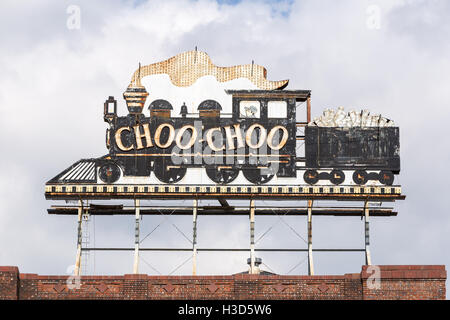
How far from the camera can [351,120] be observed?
67.1m

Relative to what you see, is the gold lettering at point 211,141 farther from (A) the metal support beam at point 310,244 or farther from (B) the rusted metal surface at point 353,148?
(A) the metal support beam at point 310,244

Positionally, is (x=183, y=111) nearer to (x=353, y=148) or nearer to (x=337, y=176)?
(x=337, y=176)

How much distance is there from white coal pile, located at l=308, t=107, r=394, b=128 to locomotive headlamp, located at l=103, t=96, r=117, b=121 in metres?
9.10

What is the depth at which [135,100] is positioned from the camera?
67.3 m

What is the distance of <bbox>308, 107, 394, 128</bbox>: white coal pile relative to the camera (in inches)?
2640

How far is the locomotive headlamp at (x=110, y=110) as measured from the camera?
221ft

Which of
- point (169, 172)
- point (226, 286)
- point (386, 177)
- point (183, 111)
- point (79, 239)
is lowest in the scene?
point (226, 286)

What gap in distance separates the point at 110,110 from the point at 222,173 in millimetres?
6113

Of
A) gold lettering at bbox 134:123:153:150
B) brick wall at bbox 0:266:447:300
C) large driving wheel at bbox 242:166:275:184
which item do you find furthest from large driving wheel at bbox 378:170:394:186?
gold lettering at bbox 134:123:153:150

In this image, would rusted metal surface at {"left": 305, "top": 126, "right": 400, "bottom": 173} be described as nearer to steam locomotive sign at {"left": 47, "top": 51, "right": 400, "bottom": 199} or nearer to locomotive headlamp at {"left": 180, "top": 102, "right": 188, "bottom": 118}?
steam locomotive sign at {"left": 47, "top": 51, "right": 400, "bottom": 199}

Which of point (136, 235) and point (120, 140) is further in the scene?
point (120, 140)

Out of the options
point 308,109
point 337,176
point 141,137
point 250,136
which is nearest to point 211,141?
point 250,136
